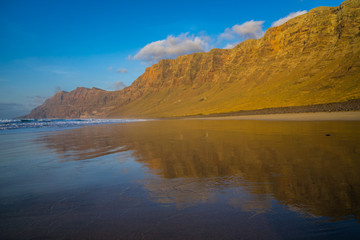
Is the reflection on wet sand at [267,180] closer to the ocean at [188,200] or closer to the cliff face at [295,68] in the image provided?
the ocean at [188,200]

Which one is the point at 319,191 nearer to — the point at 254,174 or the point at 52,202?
the point at 254,174

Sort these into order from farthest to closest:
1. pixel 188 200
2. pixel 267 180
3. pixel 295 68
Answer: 1. pixel 295 68
2. pixel 267 180
3. pixel 188 200

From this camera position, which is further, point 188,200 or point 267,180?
point 267,180

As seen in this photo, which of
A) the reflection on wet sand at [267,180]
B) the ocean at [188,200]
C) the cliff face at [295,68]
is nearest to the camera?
the ocean at [188,200]

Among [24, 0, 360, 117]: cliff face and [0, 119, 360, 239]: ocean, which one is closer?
[0, 119, 360, 239]: ocean

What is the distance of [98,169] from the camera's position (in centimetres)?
706

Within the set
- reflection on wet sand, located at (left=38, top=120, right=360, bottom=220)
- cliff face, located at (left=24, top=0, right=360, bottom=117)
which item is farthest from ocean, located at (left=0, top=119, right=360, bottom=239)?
cliff face, located at (left=24, top=0, right=360, bottom=117)

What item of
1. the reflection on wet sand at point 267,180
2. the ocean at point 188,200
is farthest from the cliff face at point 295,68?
the ocean at point 188,200

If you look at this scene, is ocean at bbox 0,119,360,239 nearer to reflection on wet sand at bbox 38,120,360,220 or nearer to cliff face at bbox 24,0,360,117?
reflection on wet sand at bbox 38,120,360,220

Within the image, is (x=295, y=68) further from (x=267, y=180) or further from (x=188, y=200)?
(x=188, y=200)

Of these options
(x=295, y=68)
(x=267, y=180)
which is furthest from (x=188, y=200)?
(x=295, y=68)

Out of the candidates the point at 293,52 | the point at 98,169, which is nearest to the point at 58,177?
the point at 98,169

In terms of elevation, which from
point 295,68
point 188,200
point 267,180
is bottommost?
point 267,180

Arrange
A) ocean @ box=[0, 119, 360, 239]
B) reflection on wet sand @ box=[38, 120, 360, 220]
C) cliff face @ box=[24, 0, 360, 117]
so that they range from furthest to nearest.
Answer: cliff face @ box=[24, 0, 360, 117] < reflection on wet sand @ box=[38, 120, 360, 220] < ocean @ box=[0, 119, 360, 239]
